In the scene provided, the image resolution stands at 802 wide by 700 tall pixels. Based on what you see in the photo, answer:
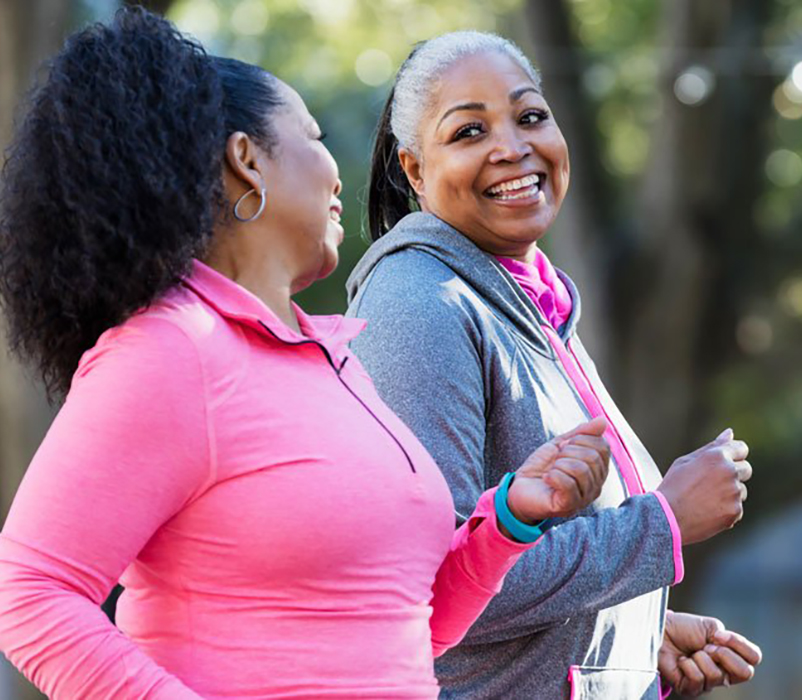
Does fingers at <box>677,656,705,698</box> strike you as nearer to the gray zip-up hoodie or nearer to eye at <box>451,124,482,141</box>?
the gray zip-up hoodie

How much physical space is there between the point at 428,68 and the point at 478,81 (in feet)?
0.35

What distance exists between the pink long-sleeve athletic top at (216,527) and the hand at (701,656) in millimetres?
905

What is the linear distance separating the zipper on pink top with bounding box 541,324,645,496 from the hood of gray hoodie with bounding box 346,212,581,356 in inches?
1.5

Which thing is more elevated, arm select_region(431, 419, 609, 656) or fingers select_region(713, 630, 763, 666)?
arm select_region(431, 419, 609, 656)

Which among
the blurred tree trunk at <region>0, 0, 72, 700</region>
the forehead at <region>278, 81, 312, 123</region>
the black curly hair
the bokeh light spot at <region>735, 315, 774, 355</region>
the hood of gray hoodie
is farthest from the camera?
the bokeh light spot at <region>735, 315, 774, 355</region>

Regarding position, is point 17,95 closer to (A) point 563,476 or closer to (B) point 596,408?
(B) point 596,408

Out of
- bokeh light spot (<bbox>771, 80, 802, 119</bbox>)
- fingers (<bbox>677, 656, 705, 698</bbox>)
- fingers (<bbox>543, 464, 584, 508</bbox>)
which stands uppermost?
fingers (<bbox>543, 464, 584, 508</bbox>)

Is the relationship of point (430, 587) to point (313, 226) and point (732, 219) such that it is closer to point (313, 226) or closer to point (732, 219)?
point (313, 226)

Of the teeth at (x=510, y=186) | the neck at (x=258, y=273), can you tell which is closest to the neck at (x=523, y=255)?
the teeth at (x=510, y=186)

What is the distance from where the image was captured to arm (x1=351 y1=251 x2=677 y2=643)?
87.5 inches

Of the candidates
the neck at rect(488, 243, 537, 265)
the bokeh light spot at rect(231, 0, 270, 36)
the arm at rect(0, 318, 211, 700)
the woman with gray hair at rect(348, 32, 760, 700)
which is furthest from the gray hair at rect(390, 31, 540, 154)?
the bokeh light spot at rect(231, 0, 270, 36)

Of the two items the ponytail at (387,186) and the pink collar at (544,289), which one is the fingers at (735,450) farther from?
the ponytail at (387,186)

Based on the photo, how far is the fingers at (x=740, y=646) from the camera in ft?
8.56

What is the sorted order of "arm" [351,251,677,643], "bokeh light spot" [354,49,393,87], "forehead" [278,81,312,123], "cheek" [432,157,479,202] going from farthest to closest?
"bokeh light spot" [354,49,393,87] < "cheek" [432,157,479,202] < "arm" [351,251,677,643] < "forehead" [278,81,312,123]
